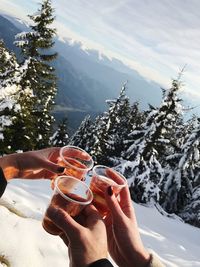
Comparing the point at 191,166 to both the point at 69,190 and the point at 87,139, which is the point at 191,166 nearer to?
the point at 87,139

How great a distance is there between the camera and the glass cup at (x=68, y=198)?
110 inches

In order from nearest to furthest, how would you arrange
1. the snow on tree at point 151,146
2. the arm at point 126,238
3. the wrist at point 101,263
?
the wrist at point 101,263
the arm at point 126,238
the snow on tree at point 151,146

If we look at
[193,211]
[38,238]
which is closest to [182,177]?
[193,211]

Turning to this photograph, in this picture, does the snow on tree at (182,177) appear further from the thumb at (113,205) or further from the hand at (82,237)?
the hand at (82,237)

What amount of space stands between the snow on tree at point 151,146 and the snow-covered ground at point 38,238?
22.8 feet

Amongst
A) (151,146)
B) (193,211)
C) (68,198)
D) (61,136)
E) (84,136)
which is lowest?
(84,136)

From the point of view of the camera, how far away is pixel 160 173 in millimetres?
28391

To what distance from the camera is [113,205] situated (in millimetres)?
3113

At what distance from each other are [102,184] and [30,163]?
2.74ft

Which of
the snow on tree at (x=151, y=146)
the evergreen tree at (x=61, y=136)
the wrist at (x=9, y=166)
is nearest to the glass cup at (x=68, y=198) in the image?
the wrist at (x=9, y=166)

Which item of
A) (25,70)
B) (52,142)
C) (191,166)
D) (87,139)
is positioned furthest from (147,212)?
(87,139)

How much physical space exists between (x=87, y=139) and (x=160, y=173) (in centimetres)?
2705

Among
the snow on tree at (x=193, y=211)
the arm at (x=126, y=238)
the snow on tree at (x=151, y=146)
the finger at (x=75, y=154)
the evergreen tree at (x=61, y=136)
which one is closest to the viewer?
the arm at (x=126, y=238)

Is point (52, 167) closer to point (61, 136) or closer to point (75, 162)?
point (75, 162)
